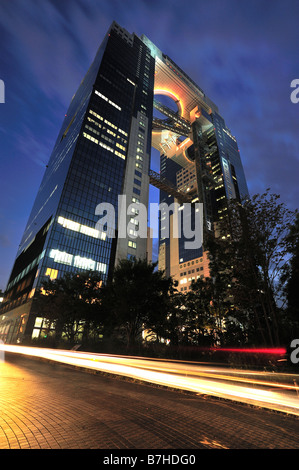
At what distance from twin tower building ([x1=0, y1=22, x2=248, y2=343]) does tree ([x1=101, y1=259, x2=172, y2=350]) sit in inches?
297

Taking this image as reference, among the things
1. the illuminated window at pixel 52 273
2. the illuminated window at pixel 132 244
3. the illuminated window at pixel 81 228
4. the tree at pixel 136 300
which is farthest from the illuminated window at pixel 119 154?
the tree at pixel 136 300

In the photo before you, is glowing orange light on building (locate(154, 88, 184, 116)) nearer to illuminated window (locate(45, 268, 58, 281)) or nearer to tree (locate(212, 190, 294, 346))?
illuminated window (locate(45, 268, 58, 281))

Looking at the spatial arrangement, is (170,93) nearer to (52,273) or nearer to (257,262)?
(52,273)

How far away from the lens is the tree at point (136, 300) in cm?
2116

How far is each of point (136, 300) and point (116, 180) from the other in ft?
189

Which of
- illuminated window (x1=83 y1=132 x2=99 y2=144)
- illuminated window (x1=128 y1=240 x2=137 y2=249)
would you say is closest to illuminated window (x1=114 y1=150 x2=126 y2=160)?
illuminated window (x1=83 y1=132 x2=99 y2=144)

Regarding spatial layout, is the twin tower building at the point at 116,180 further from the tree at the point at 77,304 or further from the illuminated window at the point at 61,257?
the tree at the point at 77,304

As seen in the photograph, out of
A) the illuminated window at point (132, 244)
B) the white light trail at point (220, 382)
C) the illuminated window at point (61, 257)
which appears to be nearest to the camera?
the white light trail at point (220, 382)

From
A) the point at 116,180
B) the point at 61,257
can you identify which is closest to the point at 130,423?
the point at 61,257

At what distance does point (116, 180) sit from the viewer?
2859 inches

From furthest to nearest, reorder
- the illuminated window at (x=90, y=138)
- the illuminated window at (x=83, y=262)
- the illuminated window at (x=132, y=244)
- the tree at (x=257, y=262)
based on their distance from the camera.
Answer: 1. the illuminated window at (x=90, y=138)
2. the illuminated window at (x=132, y=244)
3. the illuminated window at (x=83, y=262)
4. the tree at (x=257, y=262)

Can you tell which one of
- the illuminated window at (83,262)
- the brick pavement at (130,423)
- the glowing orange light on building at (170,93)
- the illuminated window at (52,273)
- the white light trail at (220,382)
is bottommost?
the brick pavement at (130,423)

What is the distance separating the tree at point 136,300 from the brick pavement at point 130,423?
1405 centimetres
